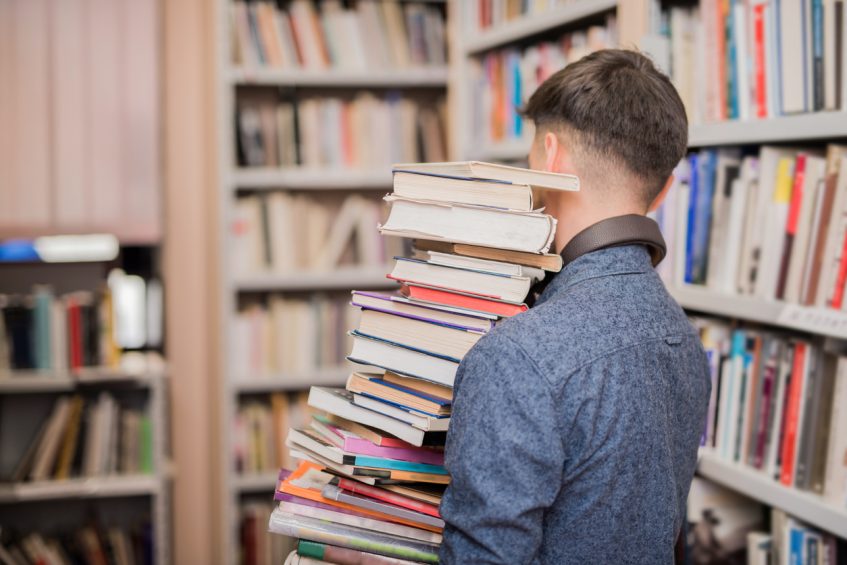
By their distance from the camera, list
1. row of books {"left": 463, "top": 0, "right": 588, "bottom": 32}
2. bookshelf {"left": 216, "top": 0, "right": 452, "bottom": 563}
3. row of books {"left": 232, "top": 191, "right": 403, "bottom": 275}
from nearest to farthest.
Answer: row of books {"left": 463, "top": 0, "right": 588, "bottom": 32}
bookshelf {"left": 216, "top": 0, "right": 452, "bottom": 563}
row of books {"left": 232, "top": 191, "right": 403, "bottom": 275}

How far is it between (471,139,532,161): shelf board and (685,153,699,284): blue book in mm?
617

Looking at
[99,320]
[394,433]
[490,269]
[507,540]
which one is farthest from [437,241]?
[99,320]

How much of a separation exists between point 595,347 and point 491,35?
5.66 ft

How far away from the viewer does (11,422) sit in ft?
9.47

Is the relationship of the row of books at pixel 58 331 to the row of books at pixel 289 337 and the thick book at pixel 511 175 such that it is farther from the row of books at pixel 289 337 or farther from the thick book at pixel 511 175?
the thick book at pixel 511 175

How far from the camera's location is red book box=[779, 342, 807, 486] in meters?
1.45

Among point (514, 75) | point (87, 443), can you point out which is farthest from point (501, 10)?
point (87, 443)

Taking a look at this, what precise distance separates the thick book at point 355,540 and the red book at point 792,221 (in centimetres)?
84

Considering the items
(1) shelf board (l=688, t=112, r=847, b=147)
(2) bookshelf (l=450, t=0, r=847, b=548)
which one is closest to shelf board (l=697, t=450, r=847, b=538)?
(2) bookshelf (l=450, t=0, r=847, b=548)

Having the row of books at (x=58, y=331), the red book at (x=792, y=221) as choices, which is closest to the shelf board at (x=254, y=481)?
the row of books at (x=58, y=331)

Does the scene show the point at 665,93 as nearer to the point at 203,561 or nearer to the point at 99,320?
the point at 99,320

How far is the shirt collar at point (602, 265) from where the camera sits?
1.01 meters

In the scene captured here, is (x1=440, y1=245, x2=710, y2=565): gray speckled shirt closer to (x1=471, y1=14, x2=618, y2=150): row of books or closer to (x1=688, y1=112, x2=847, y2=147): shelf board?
(x1=688, y1=112, x2=847, y2=147): shelf board

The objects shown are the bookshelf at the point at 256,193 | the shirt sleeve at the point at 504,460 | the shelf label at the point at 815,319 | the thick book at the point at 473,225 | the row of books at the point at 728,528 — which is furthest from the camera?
the bookshelf at the point at 256,193
